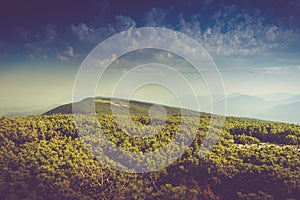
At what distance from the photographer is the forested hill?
79.3 ft

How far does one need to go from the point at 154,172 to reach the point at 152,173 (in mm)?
228

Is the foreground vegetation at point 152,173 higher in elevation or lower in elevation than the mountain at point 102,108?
lower

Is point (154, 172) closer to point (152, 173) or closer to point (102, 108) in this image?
point (152, 173)

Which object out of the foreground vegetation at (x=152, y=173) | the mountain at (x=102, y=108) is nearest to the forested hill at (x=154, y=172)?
the foreground vegetation at (x=152, y=173)

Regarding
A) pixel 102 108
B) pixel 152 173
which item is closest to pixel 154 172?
pixel 152 173

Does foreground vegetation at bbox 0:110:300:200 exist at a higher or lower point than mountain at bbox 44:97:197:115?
lower

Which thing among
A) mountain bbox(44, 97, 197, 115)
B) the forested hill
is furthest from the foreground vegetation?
mountain bbox(44, 97, 197, 115)

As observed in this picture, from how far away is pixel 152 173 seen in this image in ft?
89.8

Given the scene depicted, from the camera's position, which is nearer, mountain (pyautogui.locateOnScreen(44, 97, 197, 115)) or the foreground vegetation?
the foreground vegetation

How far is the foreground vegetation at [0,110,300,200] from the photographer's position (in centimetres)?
2412

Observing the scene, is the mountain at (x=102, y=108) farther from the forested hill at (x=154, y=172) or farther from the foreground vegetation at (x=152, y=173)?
the foreground vegetation at (x=152, y=173)

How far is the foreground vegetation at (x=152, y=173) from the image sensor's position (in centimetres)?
2412

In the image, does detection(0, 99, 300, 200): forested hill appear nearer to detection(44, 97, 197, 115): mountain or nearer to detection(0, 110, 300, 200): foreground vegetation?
detection(0, 110, 300, 200): foreground vegetation

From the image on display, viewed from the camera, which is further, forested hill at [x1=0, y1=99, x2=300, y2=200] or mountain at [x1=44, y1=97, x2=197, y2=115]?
mountain at [x1=44, y1=97, x2=197, y2=115]
